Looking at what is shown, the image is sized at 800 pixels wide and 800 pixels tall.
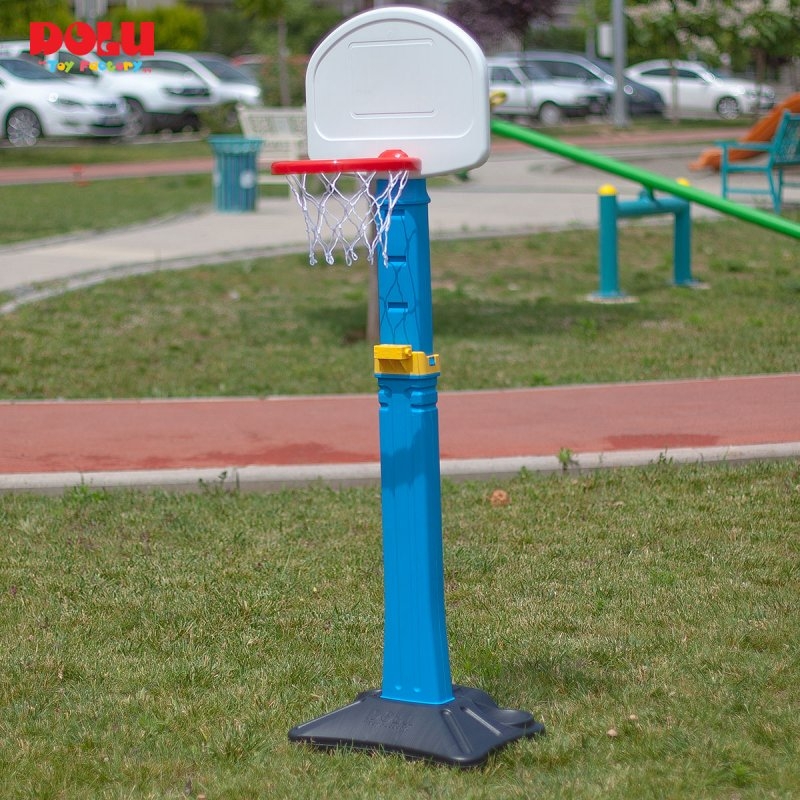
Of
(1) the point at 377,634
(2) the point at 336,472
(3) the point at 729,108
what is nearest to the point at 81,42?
(2) the point at 336,472

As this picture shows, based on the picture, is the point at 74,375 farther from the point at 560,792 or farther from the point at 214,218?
the point at 214,218

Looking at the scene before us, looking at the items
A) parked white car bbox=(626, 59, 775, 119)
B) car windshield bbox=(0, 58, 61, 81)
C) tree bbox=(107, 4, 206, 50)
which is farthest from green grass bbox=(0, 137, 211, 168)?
parked white car bbox=(626, 59, 775, 119)

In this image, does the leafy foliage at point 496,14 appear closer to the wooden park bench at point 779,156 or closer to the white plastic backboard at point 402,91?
the wooden park bench at point 779,156

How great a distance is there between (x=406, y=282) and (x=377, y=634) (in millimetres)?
1469

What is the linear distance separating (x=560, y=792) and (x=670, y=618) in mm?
1349

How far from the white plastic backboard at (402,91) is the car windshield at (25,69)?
26526 millimetres

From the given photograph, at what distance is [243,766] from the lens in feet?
12.6

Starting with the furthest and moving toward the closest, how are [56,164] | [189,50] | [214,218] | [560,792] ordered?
[189,50] < [56,164] < [214,218] < [560,792]

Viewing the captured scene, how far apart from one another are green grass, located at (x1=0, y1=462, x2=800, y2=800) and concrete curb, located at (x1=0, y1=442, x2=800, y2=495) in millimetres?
110

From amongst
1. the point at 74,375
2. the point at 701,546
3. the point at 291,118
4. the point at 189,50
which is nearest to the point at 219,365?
the point at 74,375

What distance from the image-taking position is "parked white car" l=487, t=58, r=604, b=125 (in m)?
38.2

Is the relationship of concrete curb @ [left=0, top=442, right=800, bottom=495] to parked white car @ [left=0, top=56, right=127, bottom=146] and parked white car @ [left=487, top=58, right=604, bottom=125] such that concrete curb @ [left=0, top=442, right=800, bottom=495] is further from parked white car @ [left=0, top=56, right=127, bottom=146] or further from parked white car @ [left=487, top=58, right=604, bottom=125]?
parked white car @ [left=487, top=58, right=604, bottom=125]

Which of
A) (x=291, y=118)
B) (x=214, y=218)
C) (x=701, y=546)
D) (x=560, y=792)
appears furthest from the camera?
(x=291, y=118)

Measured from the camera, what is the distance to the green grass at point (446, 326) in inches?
362
